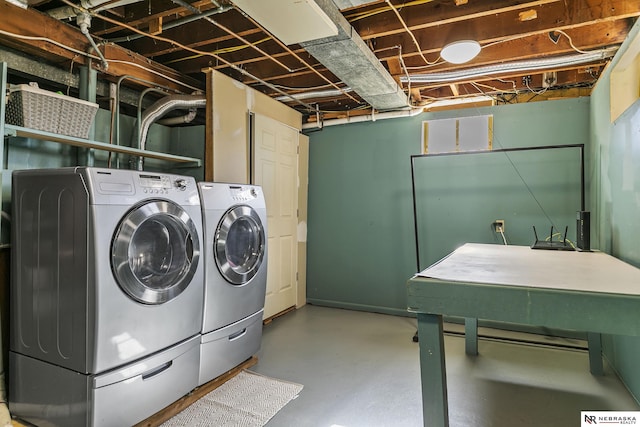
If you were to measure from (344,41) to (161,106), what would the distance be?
5.66 ft

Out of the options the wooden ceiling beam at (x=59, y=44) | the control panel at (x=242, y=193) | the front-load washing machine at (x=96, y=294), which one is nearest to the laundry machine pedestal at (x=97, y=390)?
the front-load washing machine at (x=96, y=294)

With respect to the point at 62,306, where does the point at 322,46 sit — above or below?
above

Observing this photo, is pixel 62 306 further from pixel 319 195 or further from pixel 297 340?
pixel 319 195

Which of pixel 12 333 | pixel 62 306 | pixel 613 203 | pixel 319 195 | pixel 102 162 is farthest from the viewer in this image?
pixel 319 195

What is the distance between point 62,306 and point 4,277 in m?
0.60

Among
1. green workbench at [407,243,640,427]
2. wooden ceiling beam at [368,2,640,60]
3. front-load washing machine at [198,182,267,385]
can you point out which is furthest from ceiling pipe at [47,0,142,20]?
green workbench at [407,243,640,427]

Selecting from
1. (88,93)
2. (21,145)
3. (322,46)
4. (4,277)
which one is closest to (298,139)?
(322,46)

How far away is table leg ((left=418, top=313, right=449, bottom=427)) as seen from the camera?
51.7 inches

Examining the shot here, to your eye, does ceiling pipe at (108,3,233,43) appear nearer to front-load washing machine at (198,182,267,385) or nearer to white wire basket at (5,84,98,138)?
white wire basket at (5,84,98,138)

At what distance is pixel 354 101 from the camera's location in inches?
162

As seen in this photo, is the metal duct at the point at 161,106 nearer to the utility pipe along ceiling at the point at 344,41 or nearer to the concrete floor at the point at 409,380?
the utility pipe along ceiling at the point at 344,41

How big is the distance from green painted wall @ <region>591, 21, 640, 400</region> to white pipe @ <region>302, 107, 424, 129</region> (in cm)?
160

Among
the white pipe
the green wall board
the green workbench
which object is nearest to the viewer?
the green workbench

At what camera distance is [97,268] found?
1634 millimetres
